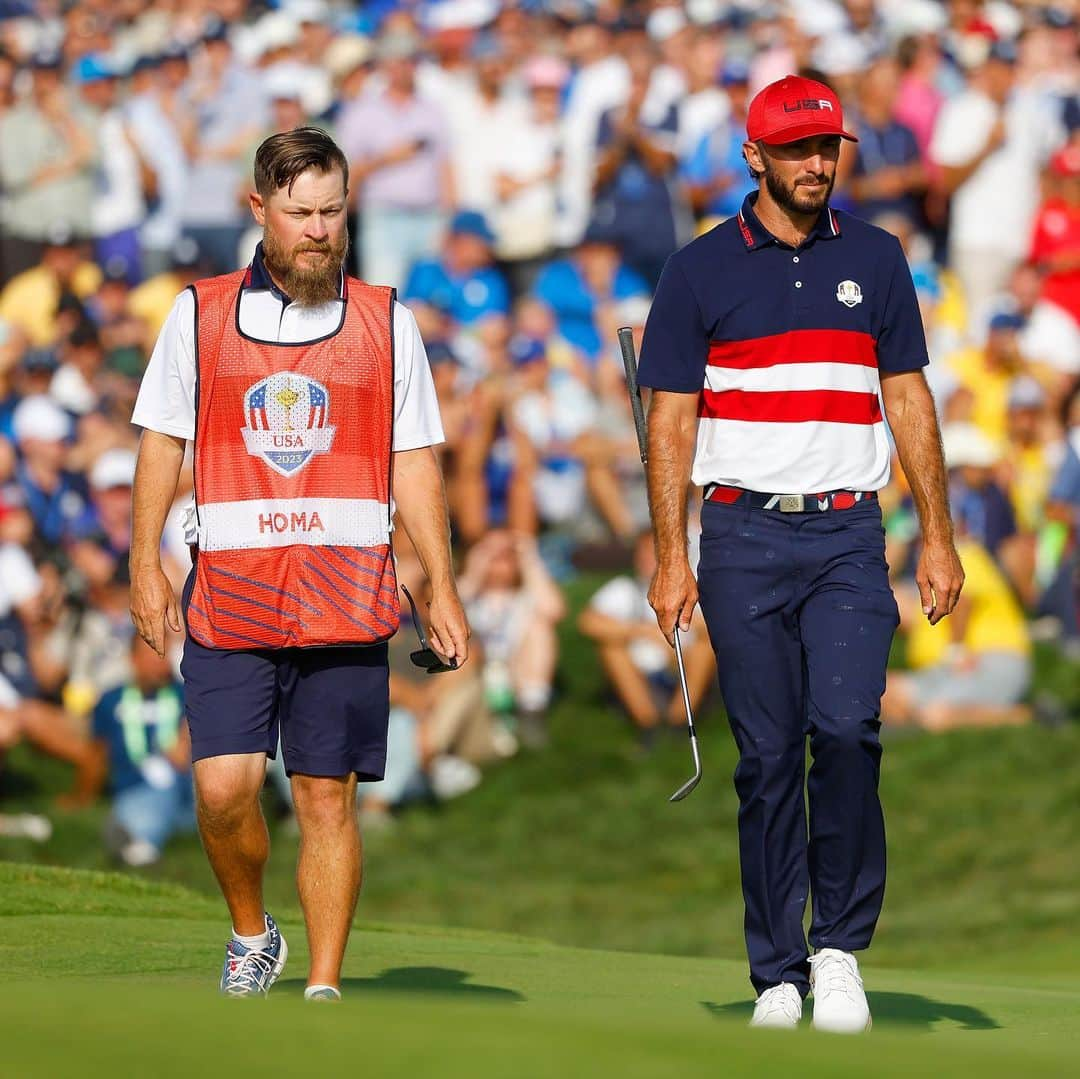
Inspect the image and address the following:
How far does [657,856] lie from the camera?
1415cm

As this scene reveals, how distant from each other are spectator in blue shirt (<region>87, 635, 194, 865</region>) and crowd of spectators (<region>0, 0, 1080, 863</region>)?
22mm

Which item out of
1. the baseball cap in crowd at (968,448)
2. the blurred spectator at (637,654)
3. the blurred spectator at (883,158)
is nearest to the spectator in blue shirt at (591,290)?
the blurred spectator at (883,158)

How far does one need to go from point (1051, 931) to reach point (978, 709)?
8.58ft

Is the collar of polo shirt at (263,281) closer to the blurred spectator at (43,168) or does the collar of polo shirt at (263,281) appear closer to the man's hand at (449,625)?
the man's hand at (449,625)

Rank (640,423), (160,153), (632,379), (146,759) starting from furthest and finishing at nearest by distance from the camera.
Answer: (160,153) → (146,759) → (640,423) → (632,379)

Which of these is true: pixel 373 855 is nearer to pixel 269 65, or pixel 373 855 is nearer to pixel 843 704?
pixel 269 65

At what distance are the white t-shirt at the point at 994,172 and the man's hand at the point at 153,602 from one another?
12.5 m

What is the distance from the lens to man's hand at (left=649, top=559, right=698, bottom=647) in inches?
248

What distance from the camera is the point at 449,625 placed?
6.12m

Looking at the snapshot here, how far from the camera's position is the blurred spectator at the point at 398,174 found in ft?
57.5

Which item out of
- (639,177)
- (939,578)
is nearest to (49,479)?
(639,177)

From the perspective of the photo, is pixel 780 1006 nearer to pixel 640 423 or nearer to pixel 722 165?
pixel 640 423

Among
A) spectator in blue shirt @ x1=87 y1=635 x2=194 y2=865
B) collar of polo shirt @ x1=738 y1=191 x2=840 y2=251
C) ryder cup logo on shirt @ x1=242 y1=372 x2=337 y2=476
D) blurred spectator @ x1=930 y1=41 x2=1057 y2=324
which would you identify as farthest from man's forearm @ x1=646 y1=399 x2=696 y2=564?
blurred spectator @ x1=930 y1=41 x2=1057 y2=324

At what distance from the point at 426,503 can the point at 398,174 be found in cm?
1172
